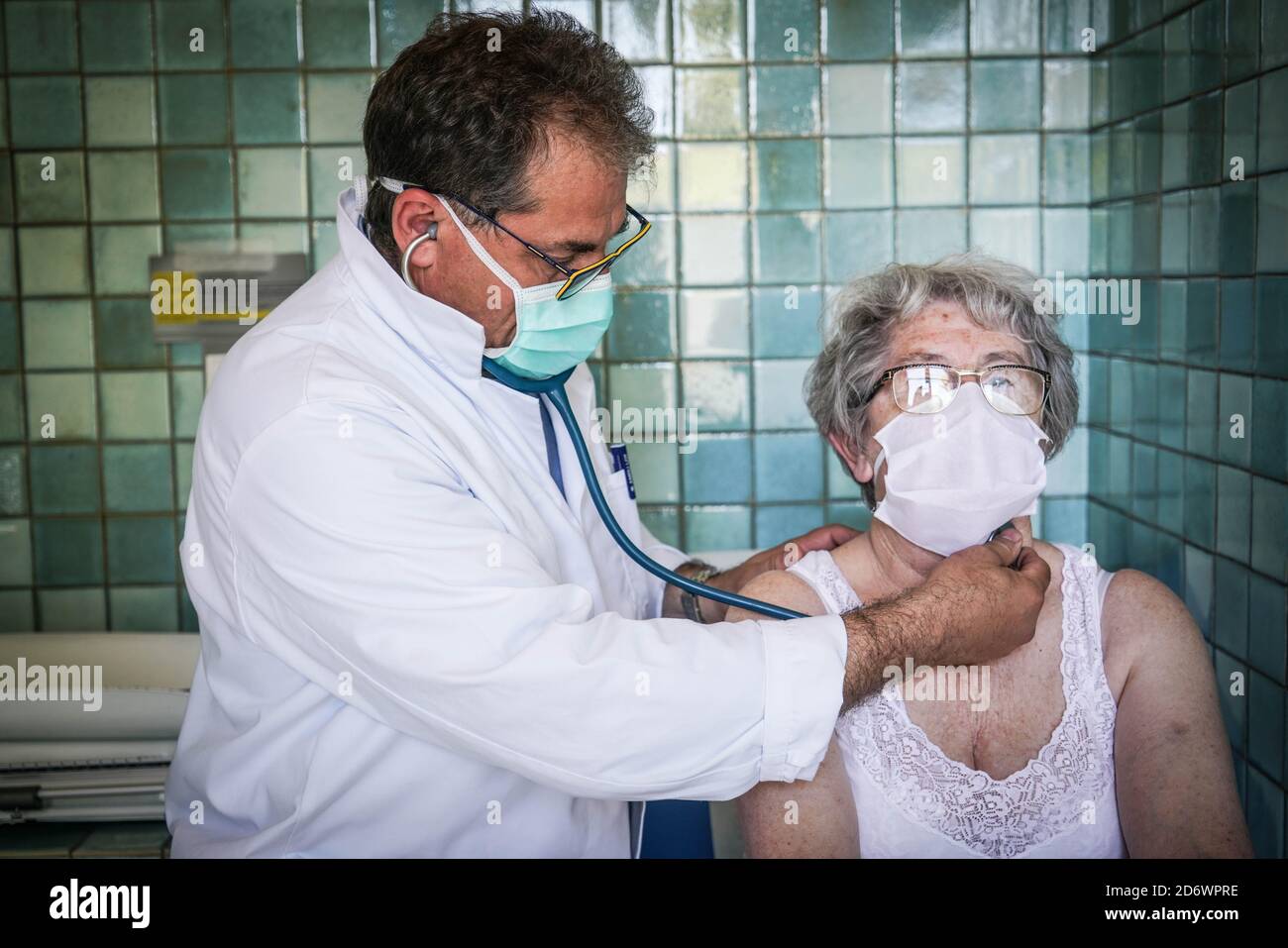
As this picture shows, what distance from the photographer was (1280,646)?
67.9 inches

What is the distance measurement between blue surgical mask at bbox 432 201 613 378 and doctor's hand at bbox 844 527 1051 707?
0.49 metres

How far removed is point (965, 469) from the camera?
139 cm

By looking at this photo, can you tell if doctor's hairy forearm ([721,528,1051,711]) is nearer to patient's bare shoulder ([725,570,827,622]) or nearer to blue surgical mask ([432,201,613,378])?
patient's bare shoulder ([725,570,827,622])

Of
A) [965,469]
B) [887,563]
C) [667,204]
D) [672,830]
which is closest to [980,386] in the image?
[965,469]

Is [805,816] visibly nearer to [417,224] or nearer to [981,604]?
[981,604]

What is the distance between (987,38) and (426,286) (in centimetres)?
156

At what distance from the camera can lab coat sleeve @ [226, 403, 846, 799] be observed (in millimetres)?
1101

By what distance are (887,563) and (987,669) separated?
7.1 inches

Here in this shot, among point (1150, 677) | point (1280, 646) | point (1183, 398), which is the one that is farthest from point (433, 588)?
point (1183, 398)

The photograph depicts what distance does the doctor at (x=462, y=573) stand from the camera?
43.8 inches
